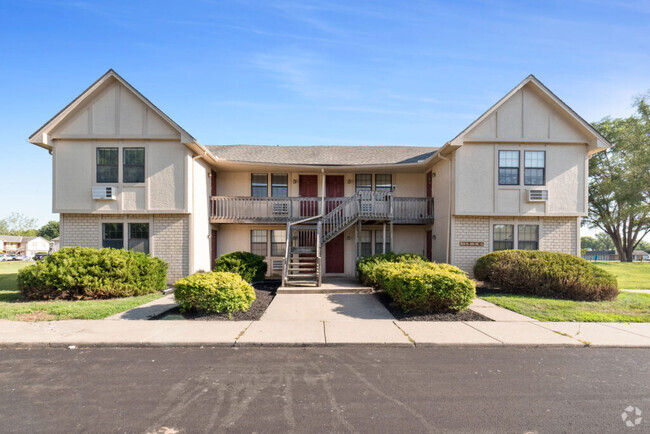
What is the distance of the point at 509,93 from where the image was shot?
12.3 metres

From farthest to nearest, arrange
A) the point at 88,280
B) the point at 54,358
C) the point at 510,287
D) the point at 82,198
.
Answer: the point at 82,198, the point at 510,287, the point at 88,280, the point at 54,358

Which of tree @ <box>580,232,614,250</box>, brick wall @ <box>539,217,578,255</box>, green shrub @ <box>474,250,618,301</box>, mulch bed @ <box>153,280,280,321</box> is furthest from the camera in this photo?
tree @ <box>580,232,614,250</box>

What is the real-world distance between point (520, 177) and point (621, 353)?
8568 mm

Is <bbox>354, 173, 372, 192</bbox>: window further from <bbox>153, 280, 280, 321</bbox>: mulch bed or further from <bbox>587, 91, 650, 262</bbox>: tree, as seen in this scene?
<bbox>587, 91, 650, 262</bbox>: tree

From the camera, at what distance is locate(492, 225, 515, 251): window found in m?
13.1

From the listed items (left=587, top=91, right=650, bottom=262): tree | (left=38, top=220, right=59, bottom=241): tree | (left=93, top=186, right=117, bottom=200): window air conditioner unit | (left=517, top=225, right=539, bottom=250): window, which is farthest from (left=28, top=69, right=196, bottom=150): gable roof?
(left=38, top=220, right=59, bottom=241): tree

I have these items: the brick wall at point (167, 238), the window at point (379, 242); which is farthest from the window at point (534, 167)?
the brick wall at point (167, 238)

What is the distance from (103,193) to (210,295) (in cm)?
771

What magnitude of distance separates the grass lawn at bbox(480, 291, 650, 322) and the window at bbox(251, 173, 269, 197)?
1045cm

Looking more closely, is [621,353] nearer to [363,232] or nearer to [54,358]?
[54,358]

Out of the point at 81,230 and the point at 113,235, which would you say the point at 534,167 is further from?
the point at 81,230

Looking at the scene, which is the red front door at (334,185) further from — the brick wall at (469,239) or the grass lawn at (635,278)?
the grass lawn at (635,278)

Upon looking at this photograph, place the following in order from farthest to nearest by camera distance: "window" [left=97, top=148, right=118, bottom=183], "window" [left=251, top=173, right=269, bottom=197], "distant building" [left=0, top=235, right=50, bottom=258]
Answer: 1. "distant building" [left=0, top=235, right=50, bottom=258]
2. "window" [left=251, top=173, right=269, bottom=197]
3. "window" [left=97, top=148, right=118, bottom=183]

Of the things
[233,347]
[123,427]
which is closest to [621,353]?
[233,347]
